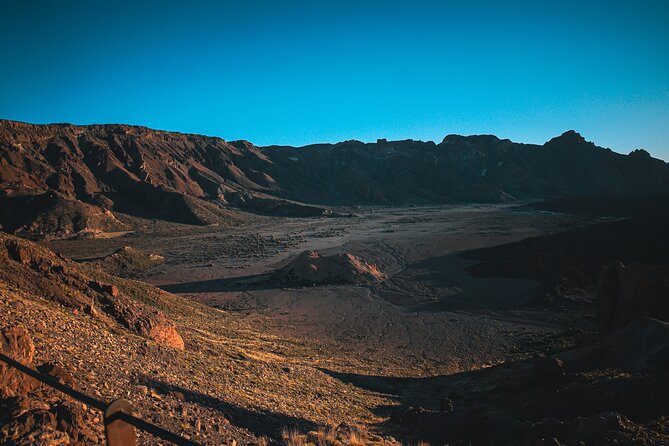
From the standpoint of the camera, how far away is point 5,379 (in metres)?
4.59

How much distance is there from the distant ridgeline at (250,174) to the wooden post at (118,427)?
6662 centimetres

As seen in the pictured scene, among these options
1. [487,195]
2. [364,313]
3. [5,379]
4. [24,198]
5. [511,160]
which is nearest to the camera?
[5,379]

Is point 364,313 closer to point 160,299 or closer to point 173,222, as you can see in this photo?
point 160,299

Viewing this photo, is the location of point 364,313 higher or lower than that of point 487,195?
lower

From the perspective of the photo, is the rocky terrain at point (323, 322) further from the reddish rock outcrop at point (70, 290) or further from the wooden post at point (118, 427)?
the wooden post at point (118, 427)

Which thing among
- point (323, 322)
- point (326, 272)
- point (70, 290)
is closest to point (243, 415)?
point (70, 290)

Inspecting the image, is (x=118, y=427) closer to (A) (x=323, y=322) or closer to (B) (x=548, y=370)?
(B) (x=548, y=370)

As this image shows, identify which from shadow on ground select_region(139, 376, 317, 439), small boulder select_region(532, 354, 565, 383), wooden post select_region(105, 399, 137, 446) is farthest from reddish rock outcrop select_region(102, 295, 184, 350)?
small boulder select_region(532, 354, 565, 383)

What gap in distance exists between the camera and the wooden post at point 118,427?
2.34 meters

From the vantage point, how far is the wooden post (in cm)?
234

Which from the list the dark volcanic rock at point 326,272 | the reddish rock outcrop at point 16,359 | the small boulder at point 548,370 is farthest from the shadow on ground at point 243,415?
the dark volcanic rock at point 326,272

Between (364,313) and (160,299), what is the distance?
12.9 meters

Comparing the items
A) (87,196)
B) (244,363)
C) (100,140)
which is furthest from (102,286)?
(100,140)

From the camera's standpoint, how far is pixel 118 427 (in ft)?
7.90
